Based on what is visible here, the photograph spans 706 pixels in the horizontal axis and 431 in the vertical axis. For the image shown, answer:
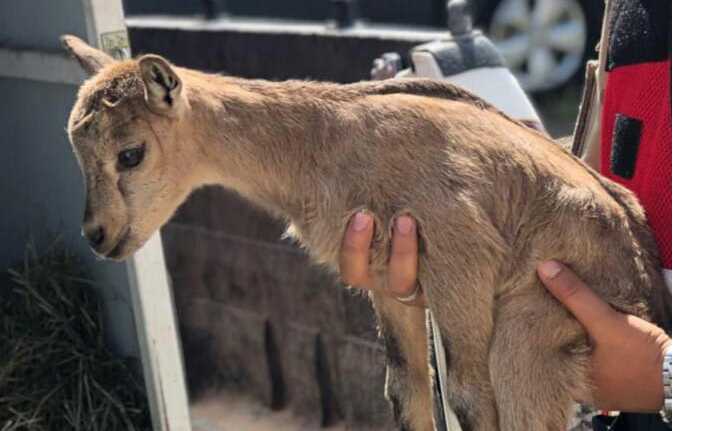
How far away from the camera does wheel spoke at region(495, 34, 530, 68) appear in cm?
995

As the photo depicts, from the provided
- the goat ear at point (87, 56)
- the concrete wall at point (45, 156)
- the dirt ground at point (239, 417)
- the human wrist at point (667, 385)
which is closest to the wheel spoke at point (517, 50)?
the dirt ground at point (239, 417)

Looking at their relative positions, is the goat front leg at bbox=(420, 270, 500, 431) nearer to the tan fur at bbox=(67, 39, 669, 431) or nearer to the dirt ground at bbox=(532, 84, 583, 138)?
the tan fur at bbox=(67, 39, 669, 431)

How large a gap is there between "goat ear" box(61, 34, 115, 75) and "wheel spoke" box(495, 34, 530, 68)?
7.12 m

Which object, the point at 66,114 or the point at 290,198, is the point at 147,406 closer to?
the point at 66,114

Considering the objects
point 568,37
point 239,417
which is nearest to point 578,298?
point 239,417

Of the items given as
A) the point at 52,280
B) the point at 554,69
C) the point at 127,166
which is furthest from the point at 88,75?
the point at 554,69

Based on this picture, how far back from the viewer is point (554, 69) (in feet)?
32.7

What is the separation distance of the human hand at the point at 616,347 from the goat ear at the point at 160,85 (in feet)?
3.55

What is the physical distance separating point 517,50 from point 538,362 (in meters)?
7.61

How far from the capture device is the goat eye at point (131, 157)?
9.66 ft

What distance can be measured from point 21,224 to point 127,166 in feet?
5.16

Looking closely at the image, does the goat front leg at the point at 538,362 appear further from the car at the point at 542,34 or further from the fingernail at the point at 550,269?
the car at the point at 542,34

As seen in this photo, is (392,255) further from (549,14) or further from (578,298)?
(549,14)

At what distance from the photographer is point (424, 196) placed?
275cm
